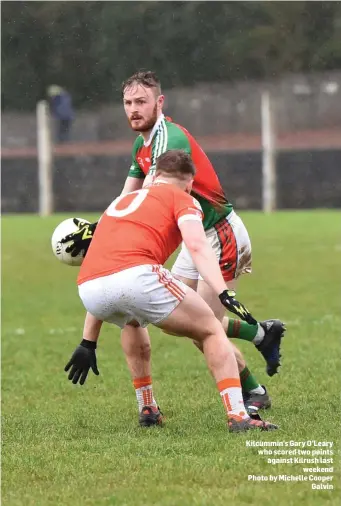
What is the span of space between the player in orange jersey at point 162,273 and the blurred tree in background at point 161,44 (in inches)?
1115

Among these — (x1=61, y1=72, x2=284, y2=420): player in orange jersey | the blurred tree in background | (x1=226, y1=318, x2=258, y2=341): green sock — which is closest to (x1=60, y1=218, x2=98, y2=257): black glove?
(x1=61, y1=72, x2=284, y2=420): player in orange jersey

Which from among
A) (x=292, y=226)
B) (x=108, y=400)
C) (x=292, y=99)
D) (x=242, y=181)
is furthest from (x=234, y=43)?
(x=108, y=400)

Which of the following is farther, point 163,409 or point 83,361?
point 163,409

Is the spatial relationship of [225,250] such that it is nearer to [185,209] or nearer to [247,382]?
[247,382]

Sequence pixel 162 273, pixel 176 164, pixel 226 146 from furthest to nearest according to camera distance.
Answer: pixel 226 146
pixel 176 164
pixel 162 273

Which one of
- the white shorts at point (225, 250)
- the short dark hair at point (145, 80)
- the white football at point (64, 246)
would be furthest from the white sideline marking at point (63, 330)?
the short dark hair at point (145, 80)

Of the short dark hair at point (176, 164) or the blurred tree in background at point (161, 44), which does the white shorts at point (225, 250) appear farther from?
the blurred tree in background at point (161, 44)

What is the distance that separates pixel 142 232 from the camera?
630cm

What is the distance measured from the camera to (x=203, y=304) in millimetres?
6332

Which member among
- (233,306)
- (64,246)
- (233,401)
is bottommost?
(233,401)

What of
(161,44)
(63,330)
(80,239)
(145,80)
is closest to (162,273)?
(80,239)

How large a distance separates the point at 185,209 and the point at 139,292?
513 millimetres

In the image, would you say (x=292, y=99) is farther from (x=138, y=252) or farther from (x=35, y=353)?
(x=138, y=252)

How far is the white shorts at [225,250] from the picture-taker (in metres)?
7.44
